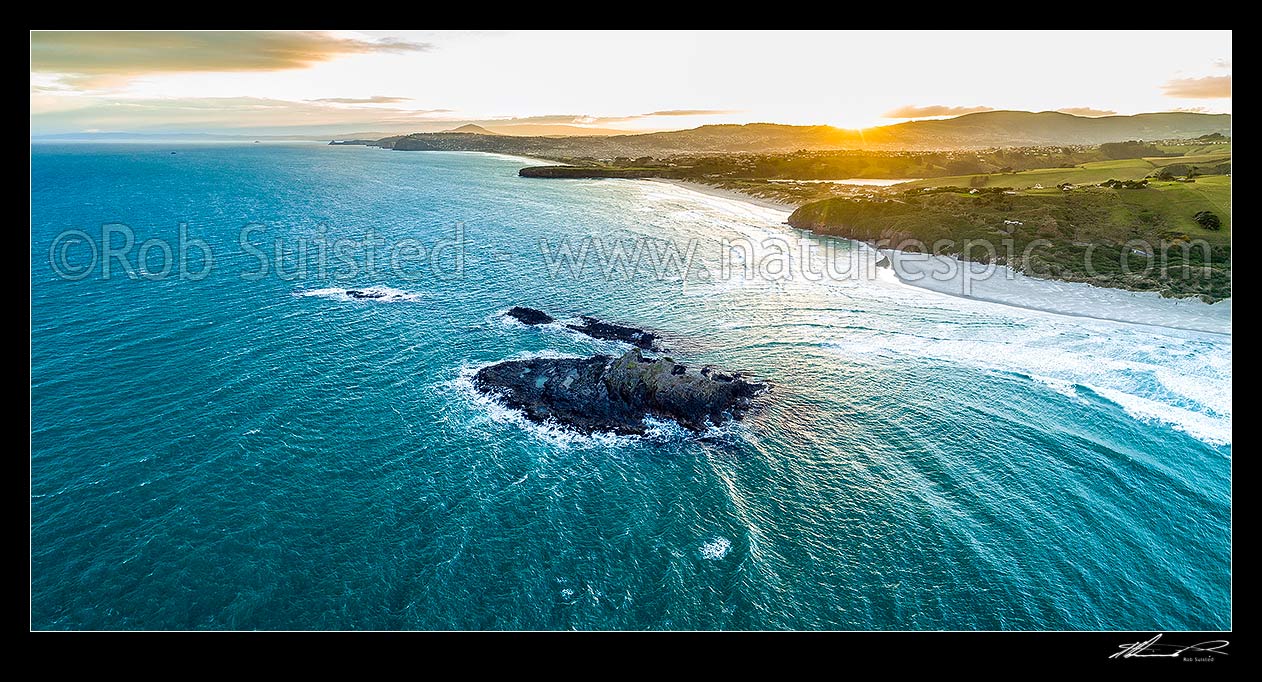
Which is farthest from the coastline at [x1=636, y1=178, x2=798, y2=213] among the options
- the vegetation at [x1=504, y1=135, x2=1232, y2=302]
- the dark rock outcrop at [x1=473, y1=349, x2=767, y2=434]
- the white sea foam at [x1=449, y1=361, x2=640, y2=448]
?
the white sea foam at [x1=449, y1=361, x2=640, y2=448]

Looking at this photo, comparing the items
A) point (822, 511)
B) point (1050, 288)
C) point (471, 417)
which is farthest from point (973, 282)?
point (471, 417)

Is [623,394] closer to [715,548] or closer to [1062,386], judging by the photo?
[715,548]

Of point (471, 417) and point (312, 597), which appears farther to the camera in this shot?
point (471, 417)

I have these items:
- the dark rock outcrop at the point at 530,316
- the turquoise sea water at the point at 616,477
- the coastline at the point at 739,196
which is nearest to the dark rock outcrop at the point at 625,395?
the turquoise sea water at the point at 616,477
